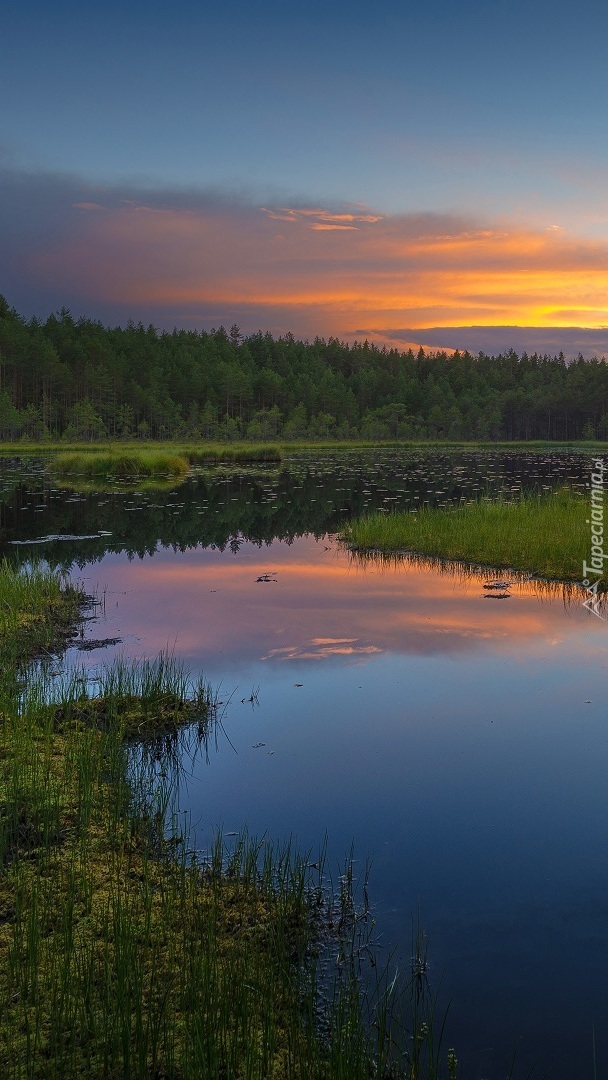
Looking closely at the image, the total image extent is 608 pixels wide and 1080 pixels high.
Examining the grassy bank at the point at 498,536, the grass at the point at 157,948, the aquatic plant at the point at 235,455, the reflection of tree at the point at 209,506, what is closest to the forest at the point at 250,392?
the aquatic plant at the point at 235,455

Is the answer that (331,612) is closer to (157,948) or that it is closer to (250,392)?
(157,948)

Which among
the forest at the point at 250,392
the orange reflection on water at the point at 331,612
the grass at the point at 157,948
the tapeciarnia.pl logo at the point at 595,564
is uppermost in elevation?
the forest at the point at 250,392

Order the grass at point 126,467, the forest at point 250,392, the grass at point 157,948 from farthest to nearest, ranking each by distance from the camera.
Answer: the forest at point 250,392, the grass at point 126,467, the grass at point 157,948

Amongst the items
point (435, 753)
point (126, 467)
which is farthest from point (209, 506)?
point (435, 753)

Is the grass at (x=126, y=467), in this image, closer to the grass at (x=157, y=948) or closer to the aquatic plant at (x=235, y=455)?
the aquatic plant at (x=235, y=455)

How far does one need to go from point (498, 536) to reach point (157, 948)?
54.0 ft

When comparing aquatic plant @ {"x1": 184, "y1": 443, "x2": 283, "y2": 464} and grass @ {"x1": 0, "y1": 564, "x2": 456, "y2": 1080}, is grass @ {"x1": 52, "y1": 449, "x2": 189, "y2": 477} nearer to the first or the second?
aquatic plant @ {"x1": 184, "y1": 443, "x2": 283, "y2": 464}

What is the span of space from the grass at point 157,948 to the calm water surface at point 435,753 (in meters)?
0.40

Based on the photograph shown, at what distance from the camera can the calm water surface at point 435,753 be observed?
4.95 m

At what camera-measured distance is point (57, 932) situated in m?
4.98

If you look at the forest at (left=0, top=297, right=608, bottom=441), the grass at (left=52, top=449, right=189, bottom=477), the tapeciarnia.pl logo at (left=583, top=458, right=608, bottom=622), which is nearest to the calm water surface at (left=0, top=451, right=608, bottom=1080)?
the tapeciarnia.pl logo at (left=583, top=458, right=608, bottom=622)

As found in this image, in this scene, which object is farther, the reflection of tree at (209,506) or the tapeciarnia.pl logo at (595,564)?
the reflection of tree at (209,506)

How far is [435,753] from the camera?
26.9 ft

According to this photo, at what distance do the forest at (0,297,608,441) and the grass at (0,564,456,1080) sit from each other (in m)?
83.8
